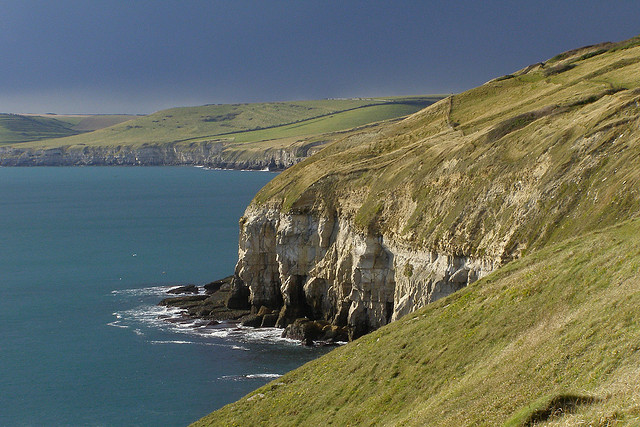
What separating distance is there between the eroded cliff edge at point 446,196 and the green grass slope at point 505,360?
10.9 metres

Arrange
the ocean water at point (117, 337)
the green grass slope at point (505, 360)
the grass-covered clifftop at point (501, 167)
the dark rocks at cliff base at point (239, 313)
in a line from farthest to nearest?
the dark rocks at cliff base at point (239, 313) → the ocean water at point (117, 337) → the grass-covered clifftop at point (501, 167) → the green grass slope at point (505, 360)

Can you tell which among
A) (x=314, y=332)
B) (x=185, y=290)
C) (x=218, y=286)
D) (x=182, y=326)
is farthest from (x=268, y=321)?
(x=185, y=290)

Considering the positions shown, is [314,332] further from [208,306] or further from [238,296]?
[208,306]

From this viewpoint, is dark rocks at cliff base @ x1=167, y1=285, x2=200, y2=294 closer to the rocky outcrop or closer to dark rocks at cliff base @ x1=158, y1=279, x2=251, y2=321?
dark rocks at cliff base @ x1=158, y1=279, x2=251, y2=321

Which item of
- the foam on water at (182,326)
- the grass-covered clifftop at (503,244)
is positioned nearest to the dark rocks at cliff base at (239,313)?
the foam on water at (182,326)

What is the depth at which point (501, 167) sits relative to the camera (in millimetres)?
55219

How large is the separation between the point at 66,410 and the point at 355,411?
25.7 m

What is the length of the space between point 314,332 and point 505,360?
Result: 120ft

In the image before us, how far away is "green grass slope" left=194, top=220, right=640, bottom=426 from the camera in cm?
2002

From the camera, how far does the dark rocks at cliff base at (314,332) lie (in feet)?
199

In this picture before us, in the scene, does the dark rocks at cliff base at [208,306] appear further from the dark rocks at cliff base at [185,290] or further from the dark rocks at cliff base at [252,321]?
the dark rocks at cliff base at [185,290]

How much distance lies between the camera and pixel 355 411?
3028cm

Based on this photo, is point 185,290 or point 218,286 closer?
point 185,290

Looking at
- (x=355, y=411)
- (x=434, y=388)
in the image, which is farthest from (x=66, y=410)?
(x=434, y=388)
